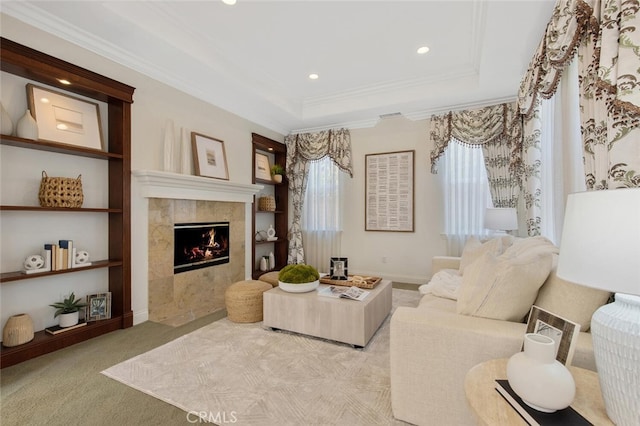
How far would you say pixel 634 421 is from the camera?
79 centimetres

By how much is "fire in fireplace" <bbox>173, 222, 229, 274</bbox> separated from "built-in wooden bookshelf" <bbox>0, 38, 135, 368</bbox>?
582 mm

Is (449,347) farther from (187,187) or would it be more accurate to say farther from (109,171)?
(109,171)

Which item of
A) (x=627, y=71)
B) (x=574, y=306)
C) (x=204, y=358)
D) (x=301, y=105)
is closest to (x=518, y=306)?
(x=574, y=306)

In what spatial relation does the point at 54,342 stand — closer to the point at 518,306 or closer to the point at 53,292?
the point at 53,292

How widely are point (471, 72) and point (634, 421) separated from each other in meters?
3.85

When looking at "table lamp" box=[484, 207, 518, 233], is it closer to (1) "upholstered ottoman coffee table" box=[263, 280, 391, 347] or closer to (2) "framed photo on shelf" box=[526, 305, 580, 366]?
(1) "upholstered ottoman coffee table" box=[263, 280, 391, 347]

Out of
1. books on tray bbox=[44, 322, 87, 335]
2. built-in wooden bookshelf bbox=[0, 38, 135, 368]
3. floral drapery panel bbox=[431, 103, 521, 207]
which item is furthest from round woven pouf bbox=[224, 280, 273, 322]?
floral drapery panel bbox=[431, 103, 521, 207]

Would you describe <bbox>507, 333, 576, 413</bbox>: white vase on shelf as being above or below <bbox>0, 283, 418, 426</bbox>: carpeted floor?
above

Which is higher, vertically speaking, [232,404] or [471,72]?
[471,72]

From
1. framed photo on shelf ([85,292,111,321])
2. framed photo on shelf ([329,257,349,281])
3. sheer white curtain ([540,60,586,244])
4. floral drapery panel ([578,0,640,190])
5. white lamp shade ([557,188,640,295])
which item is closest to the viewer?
white lamp shade ([557,188,640,295])

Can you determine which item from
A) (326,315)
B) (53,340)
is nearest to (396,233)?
(326,315)

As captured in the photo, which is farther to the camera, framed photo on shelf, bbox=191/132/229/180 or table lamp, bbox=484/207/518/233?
framed photo on shelf, bbox=191/132/229/180

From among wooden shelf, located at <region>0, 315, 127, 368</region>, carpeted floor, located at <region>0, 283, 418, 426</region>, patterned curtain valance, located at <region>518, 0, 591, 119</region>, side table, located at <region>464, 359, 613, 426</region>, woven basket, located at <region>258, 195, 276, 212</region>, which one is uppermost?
patterned curtain valance, located at <region>518, 0, 591, 119</region>

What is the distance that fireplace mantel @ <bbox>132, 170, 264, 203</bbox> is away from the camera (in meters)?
2.98
